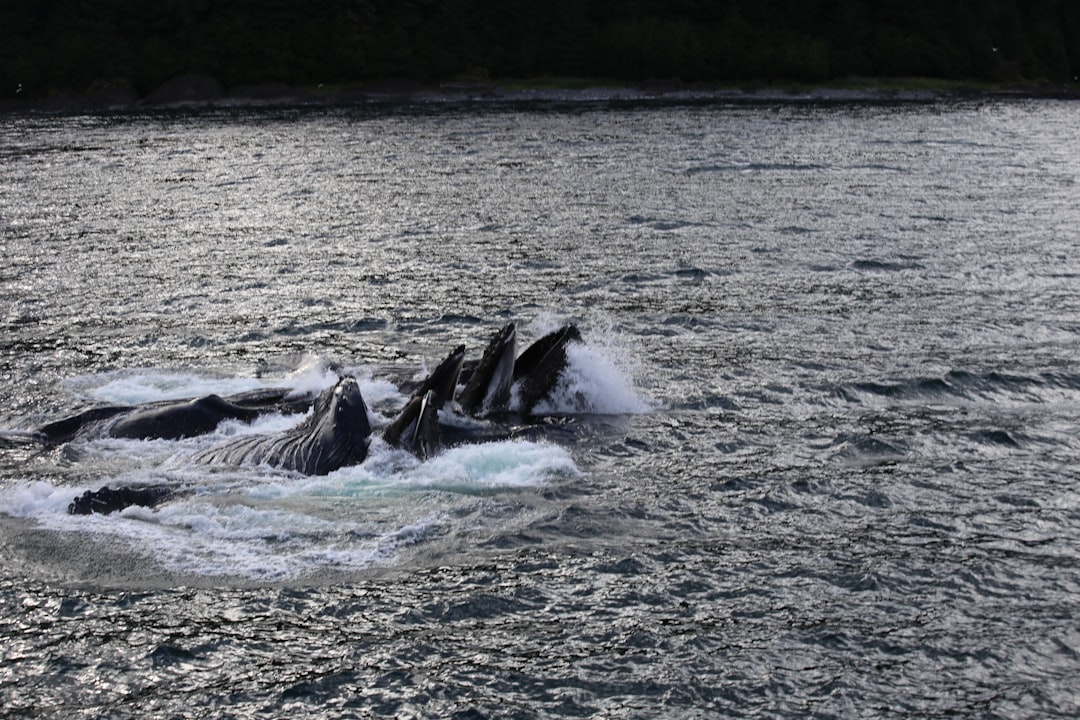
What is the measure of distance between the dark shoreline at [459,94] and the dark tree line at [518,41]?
227cm

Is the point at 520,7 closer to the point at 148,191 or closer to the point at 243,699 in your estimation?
the point at 148,191

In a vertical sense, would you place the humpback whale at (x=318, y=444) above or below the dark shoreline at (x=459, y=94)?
below

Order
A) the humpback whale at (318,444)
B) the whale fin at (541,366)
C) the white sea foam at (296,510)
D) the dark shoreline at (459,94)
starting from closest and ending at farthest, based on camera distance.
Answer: the white sea foam at (296,510)
the humpback whale at (318,444)
the whale fin at (541,366)
the dark shoreline at (459,94)

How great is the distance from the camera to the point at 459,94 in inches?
4001

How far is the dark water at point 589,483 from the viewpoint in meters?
11.2

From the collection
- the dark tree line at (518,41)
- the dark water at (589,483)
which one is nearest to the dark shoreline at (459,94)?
the dark tree line at (518,41)

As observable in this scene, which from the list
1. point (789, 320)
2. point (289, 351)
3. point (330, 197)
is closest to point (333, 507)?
point (289, 351)

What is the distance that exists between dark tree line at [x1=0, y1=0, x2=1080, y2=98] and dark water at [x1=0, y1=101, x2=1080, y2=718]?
7239cm

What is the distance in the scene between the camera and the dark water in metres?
11.2

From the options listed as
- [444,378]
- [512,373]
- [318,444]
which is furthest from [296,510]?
[512,373]

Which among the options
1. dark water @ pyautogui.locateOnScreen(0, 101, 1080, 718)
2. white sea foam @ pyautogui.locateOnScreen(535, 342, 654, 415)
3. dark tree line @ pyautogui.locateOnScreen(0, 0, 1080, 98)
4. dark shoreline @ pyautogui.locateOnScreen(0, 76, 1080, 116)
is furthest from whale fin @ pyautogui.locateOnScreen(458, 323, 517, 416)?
dark tree line @ pyautogui.locateOnScreen(0, 0, 1080, 98)

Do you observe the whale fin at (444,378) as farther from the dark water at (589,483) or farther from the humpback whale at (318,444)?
the dark water at (589,483)

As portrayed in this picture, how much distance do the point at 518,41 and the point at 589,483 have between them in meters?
107

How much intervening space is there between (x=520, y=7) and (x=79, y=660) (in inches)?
4615
